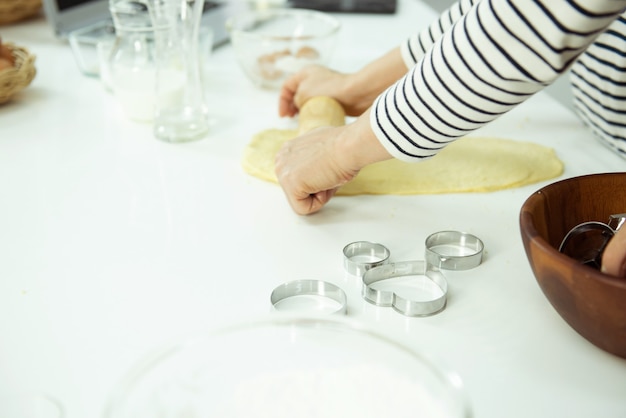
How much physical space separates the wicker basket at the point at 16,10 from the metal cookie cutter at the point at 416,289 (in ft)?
4.38

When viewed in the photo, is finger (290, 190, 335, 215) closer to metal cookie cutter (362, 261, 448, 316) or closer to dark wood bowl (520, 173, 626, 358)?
metal cookie cutter (362, 261, 448, 316)

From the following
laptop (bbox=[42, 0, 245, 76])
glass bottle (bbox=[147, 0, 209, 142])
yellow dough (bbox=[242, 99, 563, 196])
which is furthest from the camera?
laptop (bbox=[42, 0, 245, 76])

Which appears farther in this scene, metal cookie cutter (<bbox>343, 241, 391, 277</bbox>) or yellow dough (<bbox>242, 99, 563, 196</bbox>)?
yellow dough (<bbox>242, 99, 563, 196</bbox>)

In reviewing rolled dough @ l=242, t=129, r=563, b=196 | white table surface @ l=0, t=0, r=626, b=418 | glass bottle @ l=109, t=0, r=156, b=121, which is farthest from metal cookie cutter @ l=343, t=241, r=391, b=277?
glass bottle @ l=109, t=0, r=156, b=121

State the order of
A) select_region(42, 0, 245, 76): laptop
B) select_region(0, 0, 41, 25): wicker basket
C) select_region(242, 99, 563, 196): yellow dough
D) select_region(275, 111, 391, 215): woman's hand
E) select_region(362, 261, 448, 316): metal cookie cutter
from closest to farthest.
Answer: select_region(362, 261, 448, 316): metal cookie cutter → select_region(275, 111, 391, 215): woman's hand → select_region(242, 99, 563, 196): yellow dough → select_region(42, 0, 245, 76): laptop → select_region(0, 0, 41, 25): wicker basket

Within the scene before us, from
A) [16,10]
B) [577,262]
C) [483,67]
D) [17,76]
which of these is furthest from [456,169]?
[16,10]

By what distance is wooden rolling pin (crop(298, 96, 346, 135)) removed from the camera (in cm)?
99

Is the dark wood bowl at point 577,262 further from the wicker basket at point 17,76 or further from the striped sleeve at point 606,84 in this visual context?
the wicker basket at point 17,76

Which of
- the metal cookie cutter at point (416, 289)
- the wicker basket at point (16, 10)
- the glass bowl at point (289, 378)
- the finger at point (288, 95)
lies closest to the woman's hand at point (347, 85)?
the finger at point (288, 95)

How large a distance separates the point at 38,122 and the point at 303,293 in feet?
2.21

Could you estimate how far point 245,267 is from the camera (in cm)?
73

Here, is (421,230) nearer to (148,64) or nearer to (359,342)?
(359,342)

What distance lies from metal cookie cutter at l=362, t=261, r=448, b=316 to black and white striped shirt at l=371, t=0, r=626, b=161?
4.9 inches

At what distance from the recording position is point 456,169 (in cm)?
95
